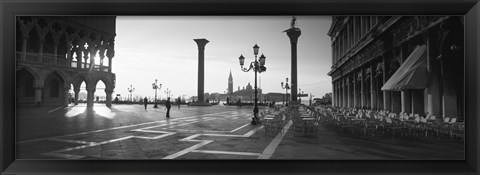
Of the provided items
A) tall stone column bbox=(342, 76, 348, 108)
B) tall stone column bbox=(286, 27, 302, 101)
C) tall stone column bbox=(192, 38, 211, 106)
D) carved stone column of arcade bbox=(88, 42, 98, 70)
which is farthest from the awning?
tall stone column bbox=(192, 38, 211, 106)

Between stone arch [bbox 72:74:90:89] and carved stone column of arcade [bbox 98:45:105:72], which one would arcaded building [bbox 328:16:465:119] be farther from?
stone arch [bbox 72:74:90:89]

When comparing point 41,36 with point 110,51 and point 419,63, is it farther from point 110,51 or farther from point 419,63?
point 419,63

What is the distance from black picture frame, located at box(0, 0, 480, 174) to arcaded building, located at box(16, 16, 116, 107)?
14.6m

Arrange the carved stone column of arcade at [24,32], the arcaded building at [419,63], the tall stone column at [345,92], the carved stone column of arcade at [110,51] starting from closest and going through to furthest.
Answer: the arcaded building at [419,63] < the carved stone column of arcade at [24,32] < the carved stone column of arcade at [110,51] < the tall stone column at [345,92]

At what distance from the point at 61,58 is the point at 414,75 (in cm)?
2878

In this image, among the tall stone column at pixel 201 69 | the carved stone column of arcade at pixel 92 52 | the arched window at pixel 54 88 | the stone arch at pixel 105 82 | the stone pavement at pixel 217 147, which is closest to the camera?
the stone pavement at pixel 217 147

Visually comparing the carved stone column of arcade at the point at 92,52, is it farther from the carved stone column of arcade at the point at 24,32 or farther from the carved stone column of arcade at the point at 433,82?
the carved stone column of arcade at the point at 433,82

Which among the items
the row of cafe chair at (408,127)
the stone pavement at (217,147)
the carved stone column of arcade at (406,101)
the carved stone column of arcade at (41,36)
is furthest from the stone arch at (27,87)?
the carved stone column of arcade at (406,101)

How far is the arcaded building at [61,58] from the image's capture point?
21.3 meters

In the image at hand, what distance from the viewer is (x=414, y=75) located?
34.9ft
